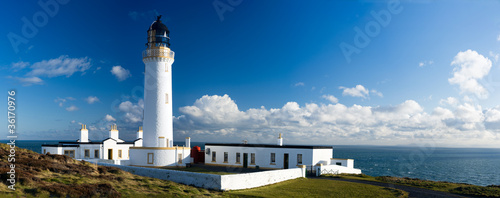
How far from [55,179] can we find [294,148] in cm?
1959

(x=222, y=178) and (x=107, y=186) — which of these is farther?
(x=222, y=178)

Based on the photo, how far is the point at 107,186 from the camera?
647 inches

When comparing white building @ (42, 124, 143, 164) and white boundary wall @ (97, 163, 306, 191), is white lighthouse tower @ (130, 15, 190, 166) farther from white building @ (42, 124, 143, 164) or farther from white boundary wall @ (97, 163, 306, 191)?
white boundary wall @ (97, 163, 306, 191)

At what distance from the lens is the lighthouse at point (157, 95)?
34.9 metres

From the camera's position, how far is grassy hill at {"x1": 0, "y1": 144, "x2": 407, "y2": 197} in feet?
48.4

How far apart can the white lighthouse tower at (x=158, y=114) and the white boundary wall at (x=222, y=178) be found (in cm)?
794

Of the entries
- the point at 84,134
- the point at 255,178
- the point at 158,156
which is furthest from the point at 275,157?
the point at 84,134

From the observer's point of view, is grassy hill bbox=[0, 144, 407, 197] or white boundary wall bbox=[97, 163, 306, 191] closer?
grassy hill bbox=[0, 144, 407, 197]

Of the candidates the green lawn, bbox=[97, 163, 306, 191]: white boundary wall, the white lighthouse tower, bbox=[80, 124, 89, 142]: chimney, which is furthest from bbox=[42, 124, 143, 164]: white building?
the green lawn

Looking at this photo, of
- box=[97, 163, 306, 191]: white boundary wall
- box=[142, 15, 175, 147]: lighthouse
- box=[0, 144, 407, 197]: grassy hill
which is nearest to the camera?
box=[0, 144, 407, 197]: grassy hill

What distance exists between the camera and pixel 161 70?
35469mm

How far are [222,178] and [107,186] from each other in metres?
6.30

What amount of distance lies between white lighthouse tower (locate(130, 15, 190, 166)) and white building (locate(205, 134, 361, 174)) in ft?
11.1

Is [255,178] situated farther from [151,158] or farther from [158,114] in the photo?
[158,114]
